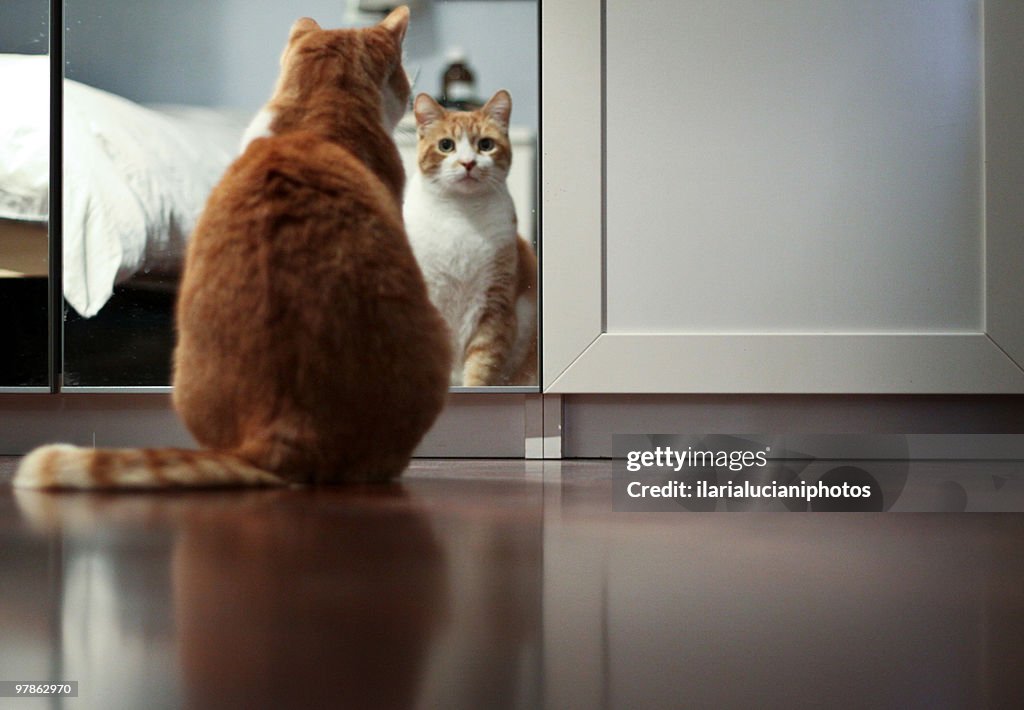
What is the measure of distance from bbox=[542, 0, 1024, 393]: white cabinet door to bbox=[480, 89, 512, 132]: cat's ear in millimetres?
A: 73

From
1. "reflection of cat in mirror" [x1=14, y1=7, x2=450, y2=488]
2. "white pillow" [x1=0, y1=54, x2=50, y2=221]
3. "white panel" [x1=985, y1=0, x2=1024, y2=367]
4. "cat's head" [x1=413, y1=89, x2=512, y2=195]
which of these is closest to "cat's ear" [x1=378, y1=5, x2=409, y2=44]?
"reflection of cat in mirror" [x1=14, y1=7, x2=450, y2=488]

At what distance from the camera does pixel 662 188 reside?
1913mm

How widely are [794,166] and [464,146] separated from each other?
0.61 meters

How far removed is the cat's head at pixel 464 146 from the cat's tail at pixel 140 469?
0.87 meters

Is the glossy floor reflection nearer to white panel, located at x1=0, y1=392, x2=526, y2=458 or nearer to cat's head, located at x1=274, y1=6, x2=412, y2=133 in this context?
cat's head, located at x1=274, y1=6, x2=412, y2=133

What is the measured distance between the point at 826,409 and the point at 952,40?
0.71 meters

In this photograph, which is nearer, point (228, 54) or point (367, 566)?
point (367, 566)

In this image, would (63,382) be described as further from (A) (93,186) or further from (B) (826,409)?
(B) (826,409)

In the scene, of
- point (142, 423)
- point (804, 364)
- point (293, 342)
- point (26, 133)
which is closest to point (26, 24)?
point (26, 133)

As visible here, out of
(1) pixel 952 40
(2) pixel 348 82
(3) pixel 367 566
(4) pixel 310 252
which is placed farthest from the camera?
(1) pixel 952 40

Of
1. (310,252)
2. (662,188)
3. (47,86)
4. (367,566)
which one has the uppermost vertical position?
(47,86)

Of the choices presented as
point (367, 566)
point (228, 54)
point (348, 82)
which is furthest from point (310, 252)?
point (228, 54)

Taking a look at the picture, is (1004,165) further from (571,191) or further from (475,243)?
(475,243)

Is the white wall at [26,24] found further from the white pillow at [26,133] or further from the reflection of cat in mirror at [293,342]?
the reflection of cat in mirror at [293,342]
